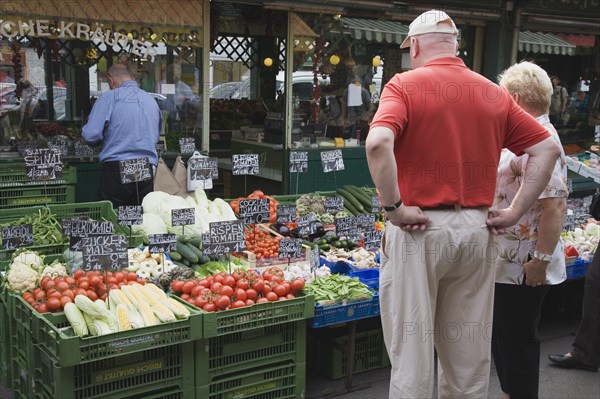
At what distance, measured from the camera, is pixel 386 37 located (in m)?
9.28

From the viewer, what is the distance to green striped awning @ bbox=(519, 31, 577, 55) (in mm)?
10625

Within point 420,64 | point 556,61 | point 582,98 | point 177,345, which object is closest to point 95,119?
point 177,345

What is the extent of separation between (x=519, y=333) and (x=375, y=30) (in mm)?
6058

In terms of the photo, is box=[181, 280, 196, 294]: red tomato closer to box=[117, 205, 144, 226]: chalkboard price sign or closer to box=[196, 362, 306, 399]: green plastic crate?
box=[196, 362, 306, 399]: green plastic crate

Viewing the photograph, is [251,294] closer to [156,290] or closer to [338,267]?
[156,290]

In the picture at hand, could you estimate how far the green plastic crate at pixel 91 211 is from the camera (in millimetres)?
5717

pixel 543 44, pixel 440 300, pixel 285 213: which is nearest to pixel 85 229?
pixel 285 213

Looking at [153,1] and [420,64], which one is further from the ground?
[153,1]

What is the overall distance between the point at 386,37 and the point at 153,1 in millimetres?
3219

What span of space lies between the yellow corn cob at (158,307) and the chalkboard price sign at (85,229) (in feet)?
1.31

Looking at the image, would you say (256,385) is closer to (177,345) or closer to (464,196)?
(177,345)

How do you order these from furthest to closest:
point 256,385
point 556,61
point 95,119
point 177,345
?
point 556,61, point 95,119, point 256,385, point 177,345

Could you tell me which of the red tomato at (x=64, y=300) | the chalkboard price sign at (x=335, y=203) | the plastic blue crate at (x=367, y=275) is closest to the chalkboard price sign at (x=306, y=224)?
the chalkboard price sign at (x=335, y=203)

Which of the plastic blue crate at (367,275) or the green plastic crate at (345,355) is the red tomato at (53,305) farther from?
the plastic blue crate at (367,275)
